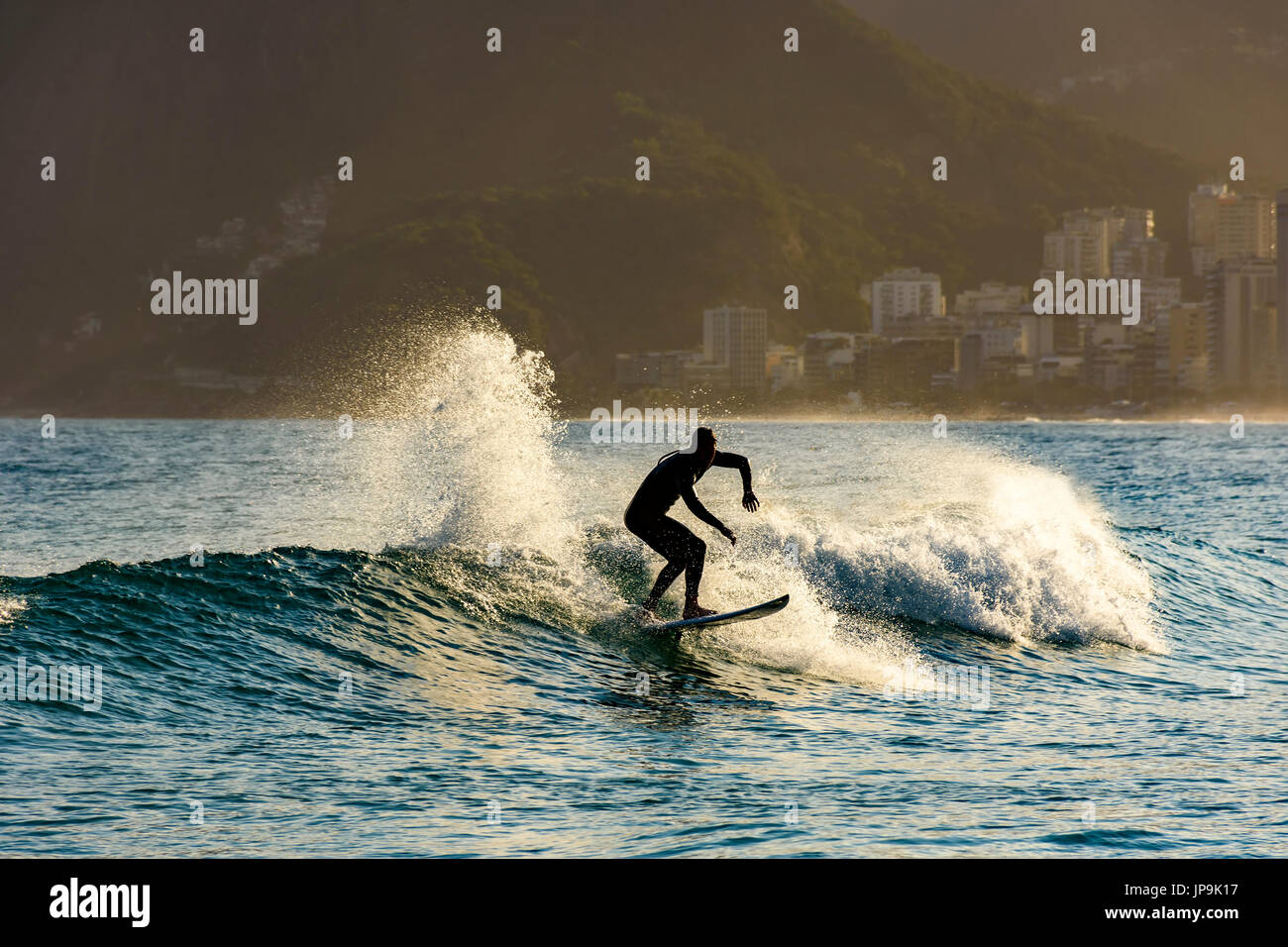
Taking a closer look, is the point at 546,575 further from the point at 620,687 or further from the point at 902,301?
the point at 902,301

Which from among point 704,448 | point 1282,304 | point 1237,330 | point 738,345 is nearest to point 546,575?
point 704,448

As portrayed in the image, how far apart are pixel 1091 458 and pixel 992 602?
60.7 m

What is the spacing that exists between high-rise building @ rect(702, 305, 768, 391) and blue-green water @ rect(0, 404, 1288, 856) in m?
136

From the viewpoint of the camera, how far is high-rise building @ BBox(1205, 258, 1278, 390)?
17888cm

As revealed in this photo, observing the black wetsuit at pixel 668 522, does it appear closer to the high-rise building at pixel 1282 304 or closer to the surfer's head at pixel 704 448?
the surfer's head at pixel 704 448

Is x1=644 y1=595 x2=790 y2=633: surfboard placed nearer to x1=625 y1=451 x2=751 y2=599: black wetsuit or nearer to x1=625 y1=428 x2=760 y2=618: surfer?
x1=625 y1=428 x2=760 y2=618: surfer

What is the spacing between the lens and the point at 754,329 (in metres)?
165

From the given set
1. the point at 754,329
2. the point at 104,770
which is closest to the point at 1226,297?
the point at 754,329

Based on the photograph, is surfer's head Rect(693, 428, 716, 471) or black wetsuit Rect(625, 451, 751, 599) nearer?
surfer's head Rect(693, 428, 716, 471)

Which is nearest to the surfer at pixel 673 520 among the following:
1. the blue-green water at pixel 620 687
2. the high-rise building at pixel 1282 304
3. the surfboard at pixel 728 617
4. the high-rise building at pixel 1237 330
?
the surfboard at pixel 728 617

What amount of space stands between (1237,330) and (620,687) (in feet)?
636

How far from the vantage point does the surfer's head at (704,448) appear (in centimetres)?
1132

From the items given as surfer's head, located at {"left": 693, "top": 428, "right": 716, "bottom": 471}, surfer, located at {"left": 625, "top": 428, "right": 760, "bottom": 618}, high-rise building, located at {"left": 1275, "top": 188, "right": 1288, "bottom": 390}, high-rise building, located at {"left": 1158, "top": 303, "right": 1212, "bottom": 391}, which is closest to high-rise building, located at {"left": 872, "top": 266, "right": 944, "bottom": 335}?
high-rise building, located at {"left": 1158, "top": 303, "right": 1212, "bottom": 391}

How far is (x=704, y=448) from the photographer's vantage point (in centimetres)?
1146
